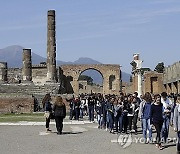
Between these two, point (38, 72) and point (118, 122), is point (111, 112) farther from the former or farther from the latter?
point (38, 72)

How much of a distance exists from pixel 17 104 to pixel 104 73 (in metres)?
39.1

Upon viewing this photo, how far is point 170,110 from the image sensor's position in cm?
1683

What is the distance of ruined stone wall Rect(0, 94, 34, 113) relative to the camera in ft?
133

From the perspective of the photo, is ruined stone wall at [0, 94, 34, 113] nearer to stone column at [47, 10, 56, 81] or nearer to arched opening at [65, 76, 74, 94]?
stone column at [47, 10, 56, 81]

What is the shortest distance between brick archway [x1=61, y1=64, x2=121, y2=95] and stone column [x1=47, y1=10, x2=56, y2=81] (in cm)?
2312

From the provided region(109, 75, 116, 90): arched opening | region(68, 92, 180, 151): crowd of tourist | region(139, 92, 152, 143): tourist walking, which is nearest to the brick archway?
region(109, 75, 116, 90): arched opening

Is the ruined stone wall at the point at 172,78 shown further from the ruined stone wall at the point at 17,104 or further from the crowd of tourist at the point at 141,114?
the crowd of tourist at the point at 141,114

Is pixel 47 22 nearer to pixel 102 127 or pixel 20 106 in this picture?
pixel 20 106

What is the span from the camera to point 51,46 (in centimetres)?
5475

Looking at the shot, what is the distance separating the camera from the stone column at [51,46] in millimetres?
54438

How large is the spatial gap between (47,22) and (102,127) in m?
32.7

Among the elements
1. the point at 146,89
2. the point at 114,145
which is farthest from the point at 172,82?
the point at 114,145

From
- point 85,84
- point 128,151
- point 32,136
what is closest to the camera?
point 128,151

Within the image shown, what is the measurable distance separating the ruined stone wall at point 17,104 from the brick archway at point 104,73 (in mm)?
37068
